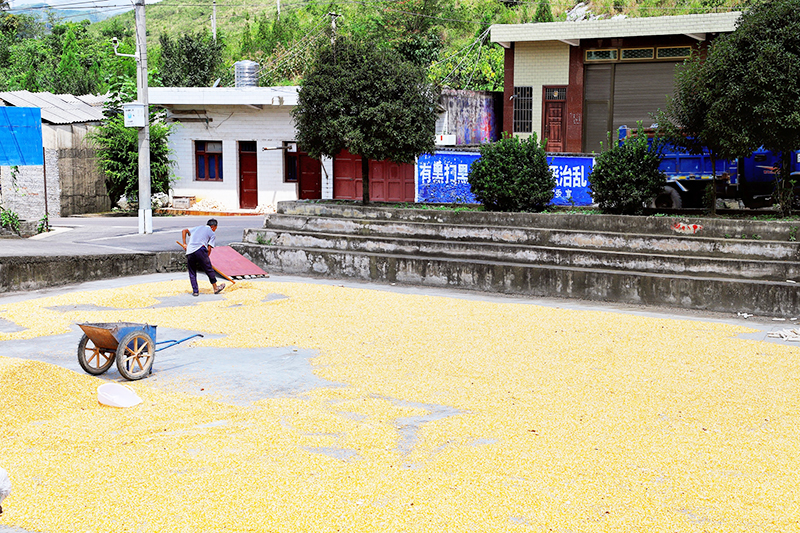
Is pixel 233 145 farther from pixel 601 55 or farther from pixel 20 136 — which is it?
pixel 601 55

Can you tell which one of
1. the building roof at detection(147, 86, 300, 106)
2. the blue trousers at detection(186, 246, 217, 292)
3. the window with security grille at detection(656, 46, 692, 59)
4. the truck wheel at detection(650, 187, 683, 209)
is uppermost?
the window with security grille at detection(656, 46, 692, 59)

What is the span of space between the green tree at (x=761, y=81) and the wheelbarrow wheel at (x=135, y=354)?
34.8 feet

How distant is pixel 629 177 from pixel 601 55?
35.1 feet

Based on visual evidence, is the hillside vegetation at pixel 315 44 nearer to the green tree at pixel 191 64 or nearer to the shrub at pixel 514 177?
the green tree at pixel 191 64

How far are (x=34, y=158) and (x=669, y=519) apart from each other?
2149 cm

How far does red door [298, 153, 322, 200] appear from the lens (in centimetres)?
3059

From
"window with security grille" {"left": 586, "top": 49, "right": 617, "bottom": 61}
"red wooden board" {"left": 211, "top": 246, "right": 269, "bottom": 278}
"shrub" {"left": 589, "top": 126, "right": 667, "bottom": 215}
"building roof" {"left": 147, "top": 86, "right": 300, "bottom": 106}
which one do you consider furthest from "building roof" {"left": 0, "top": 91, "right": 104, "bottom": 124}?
"shrub" {"left": 589, "top": 126, "right": 667, "bottom": 215}

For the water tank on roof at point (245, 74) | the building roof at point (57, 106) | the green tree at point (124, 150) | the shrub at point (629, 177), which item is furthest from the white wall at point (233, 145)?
the shrub at point (629, 177)

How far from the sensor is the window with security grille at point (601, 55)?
1011 inches

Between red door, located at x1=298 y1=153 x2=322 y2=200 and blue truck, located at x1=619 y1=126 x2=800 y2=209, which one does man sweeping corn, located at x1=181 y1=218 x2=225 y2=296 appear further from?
red door, located at x1=298 y1=153 x2=322 y2=200

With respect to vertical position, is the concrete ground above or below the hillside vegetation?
below

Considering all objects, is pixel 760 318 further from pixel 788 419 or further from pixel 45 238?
pixel 45 238

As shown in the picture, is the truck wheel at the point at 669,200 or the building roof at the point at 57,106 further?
the building roof at the point at 57,106

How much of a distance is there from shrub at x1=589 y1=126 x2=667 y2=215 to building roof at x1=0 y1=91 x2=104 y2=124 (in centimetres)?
2013
